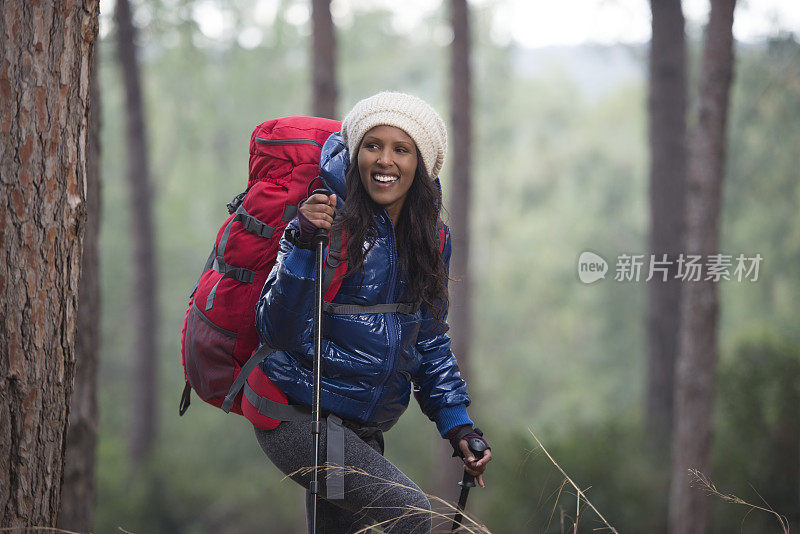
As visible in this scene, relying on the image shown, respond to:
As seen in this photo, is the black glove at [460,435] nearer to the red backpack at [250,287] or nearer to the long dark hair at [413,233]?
the long dark hair at [413,233]

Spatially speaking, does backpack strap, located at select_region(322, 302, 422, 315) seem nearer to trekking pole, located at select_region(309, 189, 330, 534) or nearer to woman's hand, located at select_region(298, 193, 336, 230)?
trekking pole, located at select_region(309, 189, 330, 534)

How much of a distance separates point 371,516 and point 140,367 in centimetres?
1406

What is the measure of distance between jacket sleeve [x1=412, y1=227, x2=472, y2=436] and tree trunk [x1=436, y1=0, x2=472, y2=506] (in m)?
7.43

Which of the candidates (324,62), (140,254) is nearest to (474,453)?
(324,62)

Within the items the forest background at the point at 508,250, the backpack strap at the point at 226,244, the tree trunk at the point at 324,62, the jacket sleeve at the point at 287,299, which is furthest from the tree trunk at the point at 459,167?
the jacket sleeve at the point at 287,299

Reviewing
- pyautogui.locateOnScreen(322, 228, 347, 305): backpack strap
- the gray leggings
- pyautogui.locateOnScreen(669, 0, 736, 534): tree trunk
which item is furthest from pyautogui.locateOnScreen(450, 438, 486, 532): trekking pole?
pyautogui.locateOnScreen(669, 0, 736, 534): tree trunk

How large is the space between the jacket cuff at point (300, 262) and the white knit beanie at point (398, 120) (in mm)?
461

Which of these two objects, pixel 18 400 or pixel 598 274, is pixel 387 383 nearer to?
pixel 18 400

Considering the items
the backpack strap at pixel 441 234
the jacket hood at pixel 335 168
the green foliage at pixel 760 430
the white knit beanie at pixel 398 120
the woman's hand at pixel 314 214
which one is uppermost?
the white knit beanie at pixel 398 120

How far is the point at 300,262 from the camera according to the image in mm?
2605

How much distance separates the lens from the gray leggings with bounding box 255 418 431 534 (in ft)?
9.13

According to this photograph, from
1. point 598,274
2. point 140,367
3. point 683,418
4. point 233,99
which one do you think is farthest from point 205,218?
point 683,418

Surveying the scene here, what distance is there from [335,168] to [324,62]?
7115 mm

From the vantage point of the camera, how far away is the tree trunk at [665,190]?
38.6 feet
